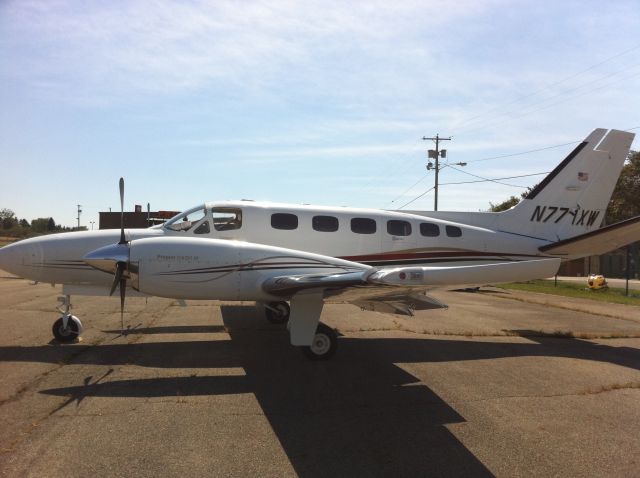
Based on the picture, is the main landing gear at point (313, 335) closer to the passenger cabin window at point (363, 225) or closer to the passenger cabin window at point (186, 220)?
the passenger cabin window at point (363, 225)

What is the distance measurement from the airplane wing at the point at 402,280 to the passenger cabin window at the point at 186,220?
A: 110 inches

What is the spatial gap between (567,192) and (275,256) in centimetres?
883

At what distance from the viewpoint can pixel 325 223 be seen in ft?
36.5

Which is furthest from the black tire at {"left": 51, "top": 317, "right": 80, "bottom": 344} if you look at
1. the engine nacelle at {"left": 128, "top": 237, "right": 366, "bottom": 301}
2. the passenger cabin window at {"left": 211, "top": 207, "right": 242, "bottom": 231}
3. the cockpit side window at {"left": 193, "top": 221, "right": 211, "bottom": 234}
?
the passenger cabin window at {"left": 211, "top": 207, "right": 242, "bottom": 231}

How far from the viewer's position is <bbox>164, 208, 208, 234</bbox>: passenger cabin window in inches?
408

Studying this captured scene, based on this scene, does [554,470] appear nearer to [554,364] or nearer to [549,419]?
[549,419]

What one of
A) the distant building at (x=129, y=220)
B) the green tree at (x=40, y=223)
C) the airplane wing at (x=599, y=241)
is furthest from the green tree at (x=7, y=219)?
the airplane wing at (x=599, y=241)

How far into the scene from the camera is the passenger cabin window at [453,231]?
12047mm

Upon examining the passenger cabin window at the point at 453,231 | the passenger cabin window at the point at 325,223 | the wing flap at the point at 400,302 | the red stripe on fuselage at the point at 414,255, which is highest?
the passenger cabin window at the point at 325,223

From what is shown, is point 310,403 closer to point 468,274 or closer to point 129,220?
point 468,274

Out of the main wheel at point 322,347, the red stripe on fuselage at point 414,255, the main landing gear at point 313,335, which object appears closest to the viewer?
the main landing gear at point 313,335

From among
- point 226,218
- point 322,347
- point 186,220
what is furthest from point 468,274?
point 186,220

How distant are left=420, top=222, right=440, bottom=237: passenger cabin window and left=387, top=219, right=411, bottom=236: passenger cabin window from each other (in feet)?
1.22

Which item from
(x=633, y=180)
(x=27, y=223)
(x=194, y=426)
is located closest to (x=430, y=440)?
(x=194, y=426)
